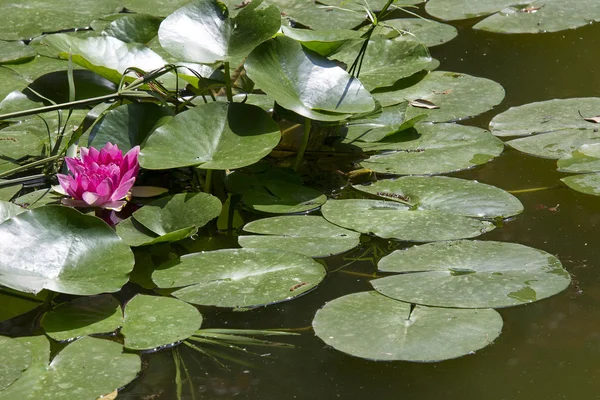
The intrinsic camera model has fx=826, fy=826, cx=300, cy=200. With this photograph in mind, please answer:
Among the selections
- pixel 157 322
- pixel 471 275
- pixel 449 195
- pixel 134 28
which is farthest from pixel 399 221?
pixel 134 28

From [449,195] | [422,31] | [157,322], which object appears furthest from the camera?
[422,31]

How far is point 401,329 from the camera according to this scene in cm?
153

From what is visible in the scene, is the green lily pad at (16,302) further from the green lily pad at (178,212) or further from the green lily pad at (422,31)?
the green lily pad at (422,31)

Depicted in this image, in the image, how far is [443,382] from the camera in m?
1.44

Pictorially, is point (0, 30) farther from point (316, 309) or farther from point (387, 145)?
point (316, 309)

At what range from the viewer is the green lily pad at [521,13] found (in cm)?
312

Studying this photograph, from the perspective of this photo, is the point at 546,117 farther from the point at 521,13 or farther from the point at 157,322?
the point at 157,322

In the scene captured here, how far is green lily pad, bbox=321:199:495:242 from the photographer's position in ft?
6.05

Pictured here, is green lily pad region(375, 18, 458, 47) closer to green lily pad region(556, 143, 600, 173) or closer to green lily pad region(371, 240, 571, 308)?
green lily pad region(556, 143, 600, 173)

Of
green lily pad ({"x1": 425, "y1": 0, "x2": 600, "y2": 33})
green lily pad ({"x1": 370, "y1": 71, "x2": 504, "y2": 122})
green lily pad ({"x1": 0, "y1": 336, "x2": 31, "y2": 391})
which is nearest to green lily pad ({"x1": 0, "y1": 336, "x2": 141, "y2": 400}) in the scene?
green lily pad ({"x1": 0, "y1": 336, "x2": 31, "y2": 391})

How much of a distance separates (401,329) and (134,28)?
4.65ft

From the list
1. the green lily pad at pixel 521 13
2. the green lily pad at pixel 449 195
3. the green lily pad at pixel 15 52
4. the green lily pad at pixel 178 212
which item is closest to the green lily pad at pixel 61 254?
the green lily pad at pixel 178 212

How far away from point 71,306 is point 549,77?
1.78 metres

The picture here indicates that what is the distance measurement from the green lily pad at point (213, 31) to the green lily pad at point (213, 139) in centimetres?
13
